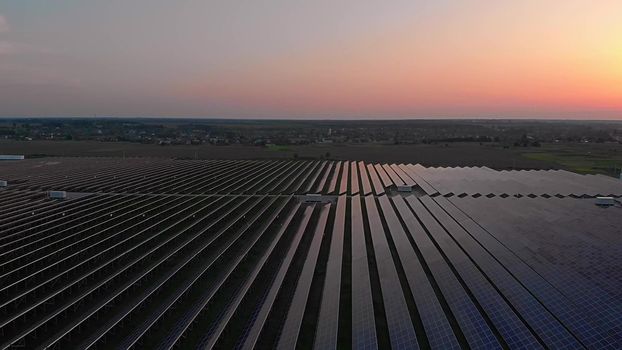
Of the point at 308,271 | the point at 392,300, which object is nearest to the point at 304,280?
the point at 308,271

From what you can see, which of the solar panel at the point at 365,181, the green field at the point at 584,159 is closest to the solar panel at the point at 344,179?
the solar panel at the point at 365,181

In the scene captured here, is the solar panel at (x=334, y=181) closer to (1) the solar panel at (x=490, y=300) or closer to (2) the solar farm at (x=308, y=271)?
(2) the solar farm at (x=308, y=271)

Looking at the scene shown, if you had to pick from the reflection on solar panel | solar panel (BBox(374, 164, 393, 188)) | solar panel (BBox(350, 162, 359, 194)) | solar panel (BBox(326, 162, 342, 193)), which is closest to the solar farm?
solar panel (BBox(350, 162, 359, 194))

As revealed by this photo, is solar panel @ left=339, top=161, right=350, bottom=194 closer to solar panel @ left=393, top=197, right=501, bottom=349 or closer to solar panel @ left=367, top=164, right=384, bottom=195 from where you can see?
solar panel @ left=367, top=164, right=384, bottom=195

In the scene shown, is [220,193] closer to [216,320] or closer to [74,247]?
[74,247]

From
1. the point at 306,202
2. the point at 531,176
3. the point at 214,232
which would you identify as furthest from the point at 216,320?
the point at 531,176
